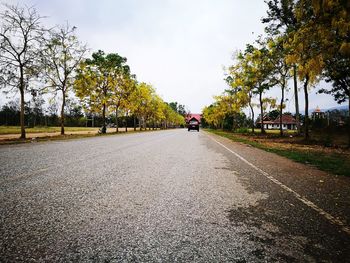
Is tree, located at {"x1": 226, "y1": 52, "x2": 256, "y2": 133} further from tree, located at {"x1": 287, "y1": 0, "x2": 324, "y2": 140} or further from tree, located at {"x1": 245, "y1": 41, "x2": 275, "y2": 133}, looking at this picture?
tree, located at {"x1": 287, "y1": 0, "x2": 324, "y2": 140}

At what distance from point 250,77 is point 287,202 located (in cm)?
2712

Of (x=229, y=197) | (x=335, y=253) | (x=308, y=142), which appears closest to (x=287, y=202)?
(x=229, y=197)

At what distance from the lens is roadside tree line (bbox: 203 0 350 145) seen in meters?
7.32

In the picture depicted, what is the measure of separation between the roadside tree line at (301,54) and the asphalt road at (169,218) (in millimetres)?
4284

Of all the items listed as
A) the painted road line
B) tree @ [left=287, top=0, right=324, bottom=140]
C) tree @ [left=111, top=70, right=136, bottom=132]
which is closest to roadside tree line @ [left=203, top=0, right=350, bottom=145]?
tree @ [left=287, top=0, right=324, bottom=140]

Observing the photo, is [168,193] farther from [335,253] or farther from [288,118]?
[288,118]

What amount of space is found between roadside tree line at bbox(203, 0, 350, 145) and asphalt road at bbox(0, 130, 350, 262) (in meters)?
4.28

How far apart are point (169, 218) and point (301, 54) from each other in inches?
299

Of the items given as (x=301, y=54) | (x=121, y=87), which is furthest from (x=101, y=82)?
(x=301, y=54)

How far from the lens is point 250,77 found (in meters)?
29.7

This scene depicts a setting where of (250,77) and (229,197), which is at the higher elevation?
(250,77)

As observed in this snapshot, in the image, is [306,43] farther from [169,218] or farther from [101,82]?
[101,82]

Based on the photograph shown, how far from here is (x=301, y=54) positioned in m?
8.68

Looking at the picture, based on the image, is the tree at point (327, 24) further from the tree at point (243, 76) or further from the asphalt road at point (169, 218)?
the tree at point (243, 76)
